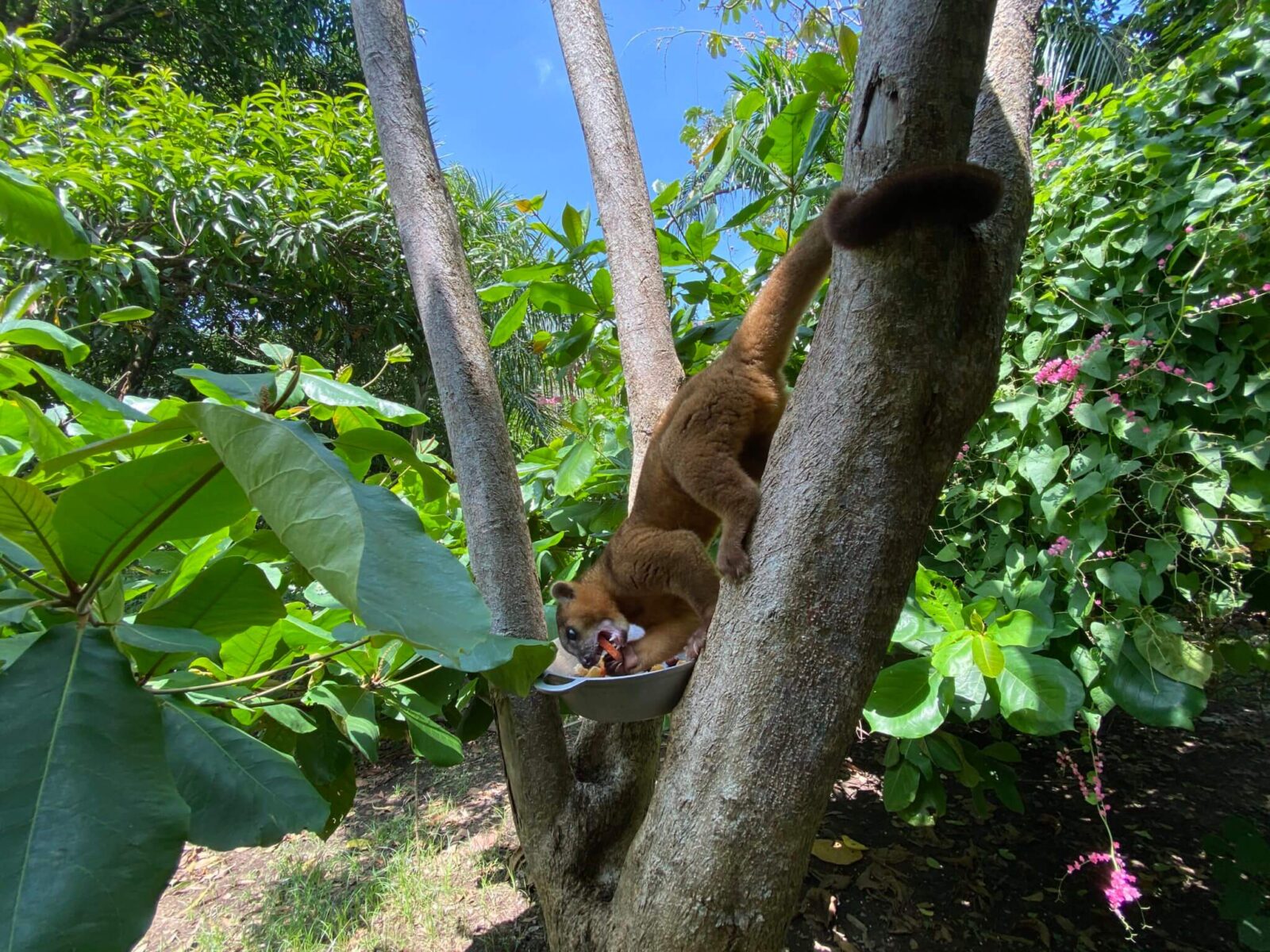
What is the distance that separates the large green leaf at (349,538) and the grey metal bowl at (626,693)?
109 cm

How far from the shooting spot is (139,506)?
80cm

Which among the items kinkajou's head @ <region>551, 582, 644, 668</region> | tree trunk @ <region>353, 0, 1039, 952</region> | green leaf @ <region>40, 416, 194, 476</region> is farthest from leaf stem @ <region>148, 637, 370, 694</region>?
kinkajou's head @ <region>551, 582, 644, 668</region>

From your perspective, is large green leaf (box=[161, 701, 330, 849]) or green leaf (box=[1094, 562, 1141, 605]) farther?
green leaf (box=[1094, 562, 1141, 605])

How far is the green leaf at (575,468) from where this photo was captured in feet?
8.54

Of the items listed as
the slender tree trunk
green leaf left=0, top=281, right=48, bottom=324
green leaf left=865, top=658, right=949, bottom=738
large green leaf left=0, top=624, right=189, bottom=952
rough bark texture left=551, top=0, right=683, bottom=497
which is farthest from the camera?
the slender tree trunk

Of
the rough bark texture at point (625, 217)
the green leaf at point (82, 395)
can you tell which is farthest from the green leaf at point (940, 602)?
the green leaf at point (82, 395)

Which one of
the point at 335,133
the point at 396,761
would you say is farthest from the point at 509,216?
the point at 396,761

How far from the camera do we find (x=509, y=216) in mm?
9141

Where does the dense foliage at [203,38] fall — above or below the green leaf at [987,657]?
above

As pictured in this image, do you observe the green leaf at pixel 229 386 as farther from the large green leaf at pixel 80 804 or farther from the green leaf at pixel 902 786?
the green leaf at pixel 902 786

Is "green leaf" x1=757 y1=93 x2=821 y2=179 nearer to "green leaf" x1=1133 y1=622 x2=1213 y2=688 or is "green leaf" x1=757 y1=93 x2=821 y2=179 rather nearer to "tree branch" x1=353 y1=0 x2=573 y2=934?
"tree branch" x1=353 y1=0 x2=573 y2=934

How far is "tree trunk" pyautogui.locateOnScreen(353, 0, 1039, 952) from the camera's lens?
3.93ft

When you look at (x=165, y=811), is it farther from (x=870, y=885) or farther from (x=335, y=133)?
(x=335, y=133)

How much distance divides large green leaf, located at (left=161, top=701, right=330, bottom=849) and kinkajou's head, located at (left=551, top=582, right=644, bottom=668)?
1787 mm
